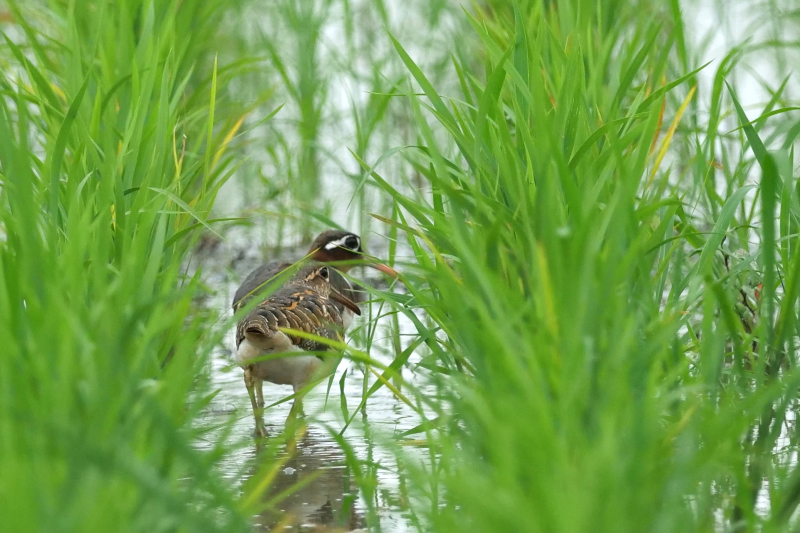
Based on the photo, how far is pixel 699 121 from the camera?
6.85 meters

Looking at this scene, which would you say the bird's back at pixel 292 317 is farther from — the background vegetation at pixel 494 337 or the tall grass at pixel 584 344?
the tall grass at pixel 584 344

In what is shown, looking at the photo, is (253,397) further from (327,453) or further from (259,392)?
(327,453)

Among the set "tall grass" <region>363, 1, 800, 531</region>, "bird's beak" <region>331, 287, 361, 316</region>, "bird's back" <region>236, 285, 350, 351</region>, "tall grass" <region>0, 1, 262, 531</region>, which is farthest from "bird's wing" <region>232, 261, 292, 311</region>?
"tall grass" <region>363, 1, 800, 531</region>

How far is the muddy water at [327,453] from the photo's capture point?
3.05 m

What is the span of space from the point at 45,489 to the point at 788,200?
2.02 meters

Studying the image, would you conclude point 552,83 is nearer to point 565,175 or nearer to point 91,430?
point 565,175

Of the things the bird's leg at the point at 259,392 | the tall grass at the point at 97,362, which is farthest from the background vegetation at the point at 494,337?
the bird's leg at the point at 259,392

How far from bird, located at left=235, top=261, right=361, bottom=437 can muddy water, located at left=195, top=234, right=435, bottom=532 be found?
4.3 inches

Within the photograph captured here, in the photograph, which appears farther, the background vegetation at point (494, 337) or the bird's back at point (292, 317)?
the bird's back at point (292, 317)

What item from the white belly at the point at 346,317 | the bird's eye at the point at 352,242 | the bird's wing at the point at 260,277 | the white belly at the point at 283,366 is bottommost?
the white belly at the point at 283,366

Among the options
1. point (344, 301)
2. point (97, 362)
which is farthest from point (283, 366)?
point (97, 362)

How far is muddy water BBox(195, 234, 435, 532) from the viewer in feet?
10.0

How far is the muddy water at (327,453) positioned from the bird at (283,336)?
0.11 meters

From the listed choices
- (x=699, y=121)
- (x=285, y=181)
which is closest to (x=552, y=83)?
(x=699, y=121)
